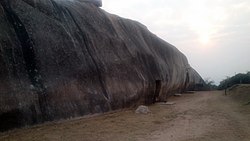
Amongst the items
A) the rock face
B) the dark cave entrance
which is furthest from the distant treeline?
the rock face

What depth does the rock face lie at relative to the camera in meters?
9.83

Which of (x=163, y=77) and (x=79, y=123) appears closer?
(x=79, y=123)

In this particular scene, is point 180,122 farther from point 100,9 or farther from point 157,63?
point 157,63

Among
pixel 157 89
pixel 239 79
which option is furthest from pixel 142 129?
pixel 239 79

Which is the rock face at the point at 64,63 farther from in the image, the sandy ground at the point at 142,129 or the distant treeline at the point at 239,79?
the distant treeline at the point at 239,79

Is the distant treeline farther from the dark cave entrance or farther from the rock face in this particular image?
the rock face

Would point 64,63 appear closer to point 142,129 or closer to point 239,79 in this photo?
point 142,129

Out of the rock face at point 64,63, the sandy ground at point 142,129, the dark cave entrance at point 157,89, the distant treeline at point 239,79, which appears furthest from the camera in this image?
the distant treeline at point 239,79

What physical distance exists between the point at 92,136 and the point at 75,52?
4567 millimetres

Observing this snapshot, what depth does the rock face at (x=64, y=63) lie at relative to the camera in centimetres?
983

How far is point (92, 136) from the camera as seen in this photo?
29.7 feet

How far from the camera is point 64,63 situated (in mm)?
11938

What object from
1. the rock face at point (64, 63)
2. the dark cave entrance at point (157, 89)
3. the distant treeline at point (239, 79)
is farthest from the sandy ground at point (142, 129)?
the distant treeline at point (239, 79)

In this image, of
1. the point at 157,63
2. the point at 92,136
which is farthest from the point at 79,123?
the point at 157,63
